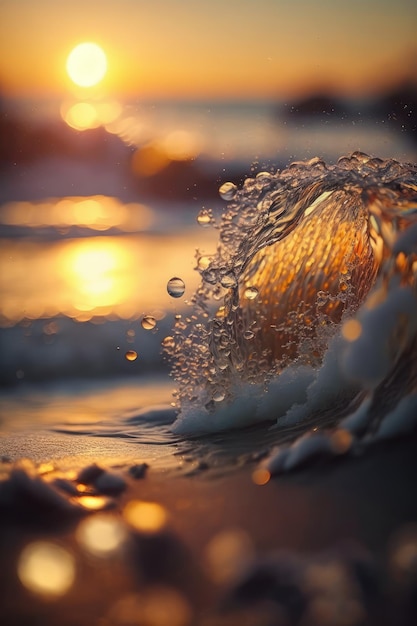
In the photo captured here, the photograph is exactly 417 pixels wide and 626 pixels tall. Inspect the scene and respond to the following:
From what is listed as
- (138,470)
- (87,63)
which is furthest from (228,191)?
(87,63)

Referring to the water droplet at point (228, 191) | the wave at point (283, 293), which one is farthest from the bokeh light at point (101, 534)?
the water droplet at point (228, 191)

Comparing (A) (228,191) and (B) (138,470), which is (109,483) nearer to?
(B) (138,470)

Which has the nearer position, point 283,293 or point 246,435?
point 246,435

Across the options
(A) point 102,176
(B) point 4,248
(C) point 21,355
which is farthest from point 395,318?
(A) point 102,176

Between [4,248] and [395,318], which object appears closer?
[395,318]

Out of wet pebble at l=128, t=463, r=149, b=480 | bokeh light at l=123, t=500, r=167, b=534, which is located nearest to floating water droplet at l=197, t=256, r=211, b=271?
wet pebble at l=128, t=463, r=149, b=480

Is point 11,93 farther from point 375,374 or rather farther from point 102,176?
point 375,374
